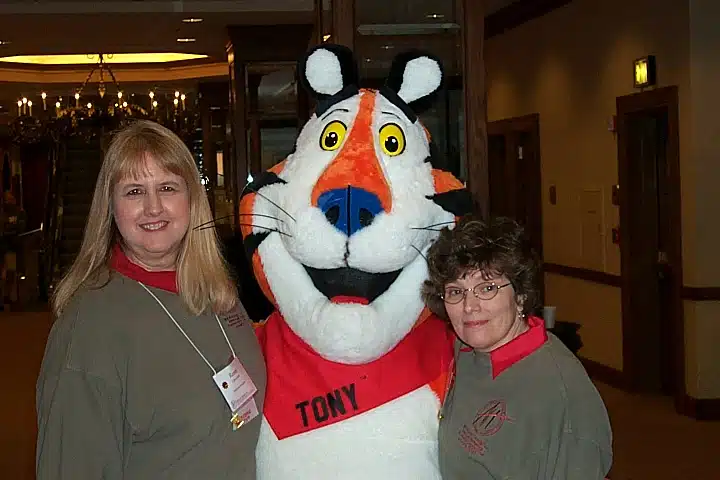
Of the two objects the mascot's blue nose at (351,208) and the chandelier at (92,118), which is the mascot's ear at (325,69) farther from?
the chandelier at (92,118)

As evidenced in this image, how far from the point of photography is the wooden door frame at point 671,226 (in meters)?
5.99

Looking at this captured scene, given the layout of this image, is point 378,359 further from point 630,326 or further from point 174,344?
point 630,326

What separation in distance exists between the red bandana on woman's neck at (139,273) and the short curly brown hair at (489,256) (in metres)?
0.53

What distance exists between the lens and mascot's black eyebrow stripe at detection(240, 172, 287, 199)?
1993mm

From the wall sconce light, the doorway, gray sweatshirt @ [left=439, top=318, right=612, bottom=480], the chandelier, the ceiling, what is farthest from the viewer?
the chandelier

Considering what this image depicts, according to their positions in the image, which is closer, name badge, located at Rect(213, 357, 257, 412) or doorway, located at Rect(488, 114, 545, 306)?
name badge, located at Rect(213, 357, 257, 412)

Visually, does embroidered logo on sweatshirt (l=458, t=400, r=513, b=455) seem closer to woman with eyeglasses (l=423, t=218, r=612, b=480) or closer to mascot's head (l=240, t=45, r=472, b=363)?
woman with eyeglasses (l=423, t=218, r=612, b=480)

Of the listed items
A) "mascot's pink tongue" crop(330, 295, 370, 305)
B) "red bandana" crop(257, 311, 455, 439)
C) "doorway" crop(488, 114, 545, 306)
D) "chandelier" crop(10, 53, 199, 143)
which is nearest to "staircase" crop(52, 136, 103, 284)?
"chandelier" crop(10, 53, 199, 143)

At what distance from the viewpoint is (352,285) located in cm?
188

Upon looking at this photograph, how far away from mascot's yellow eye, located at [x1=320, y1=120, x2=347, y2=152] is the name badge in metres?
0.47

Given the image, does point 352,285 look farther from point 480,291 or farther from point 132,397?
point 132,397

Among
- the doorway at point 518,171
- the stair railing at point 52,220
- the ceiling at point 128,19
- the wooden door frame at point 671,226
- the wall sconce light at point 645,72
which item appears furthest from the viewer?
the stair railing at point 52,220

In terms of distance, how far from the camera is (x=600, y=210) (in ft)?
23.1

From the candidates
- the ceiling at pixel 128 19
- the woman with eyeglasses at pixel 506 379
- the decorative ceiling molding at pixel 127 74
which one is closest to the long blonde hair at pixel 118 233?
the woman with eyeglasses at pixel 506 379
